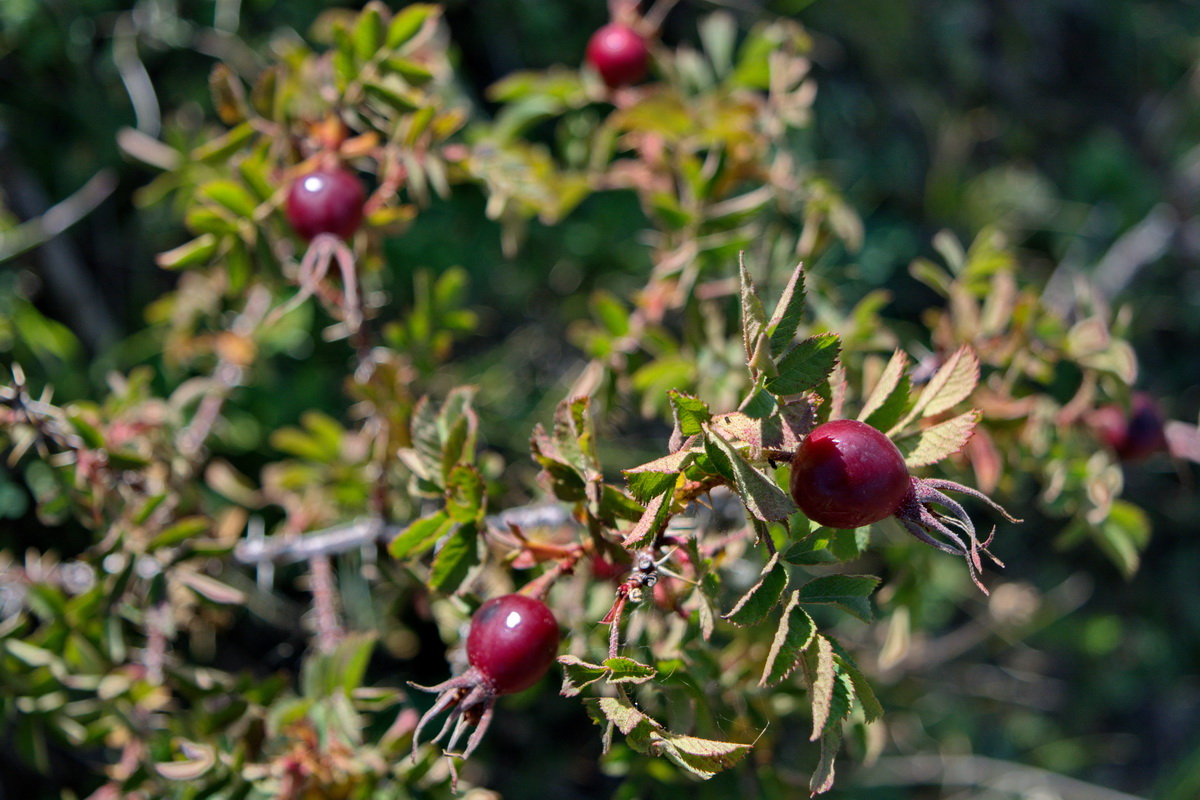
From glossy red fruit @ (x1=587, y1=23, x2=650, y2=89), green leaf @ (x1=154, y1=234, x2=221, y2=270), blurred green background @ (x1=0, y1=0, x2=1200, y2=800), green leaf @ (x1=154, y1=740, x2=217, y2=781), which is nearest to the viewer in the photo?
green leaf @ (x1=154, y1=740, x2=217, y2=781)

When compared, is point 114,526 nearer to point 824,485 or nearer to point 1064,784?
point 824,485

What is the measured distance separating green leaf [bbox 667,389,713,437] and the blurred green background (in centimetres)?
130

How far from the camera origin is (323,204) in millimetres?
1289

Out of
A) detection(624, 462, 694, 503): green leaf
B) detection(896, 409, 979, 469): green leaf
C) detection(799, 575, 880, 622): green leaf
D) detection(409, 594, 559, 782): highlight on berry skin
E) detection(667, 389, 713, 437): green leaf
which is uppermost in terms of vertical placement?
detection(667, 389, 713, 437): green leaf

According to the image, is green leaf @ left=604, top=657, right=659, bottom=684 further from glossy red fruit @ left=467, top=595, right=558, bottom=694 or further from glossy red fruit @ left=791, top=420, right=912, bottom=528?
glossy red fruit @ left=791, top=420, right=912, bottom=528

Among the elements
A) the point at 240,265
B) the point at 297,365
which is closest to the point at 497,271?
the point at 297,365

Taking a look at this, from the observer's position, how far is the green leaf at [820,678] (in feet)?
2.79

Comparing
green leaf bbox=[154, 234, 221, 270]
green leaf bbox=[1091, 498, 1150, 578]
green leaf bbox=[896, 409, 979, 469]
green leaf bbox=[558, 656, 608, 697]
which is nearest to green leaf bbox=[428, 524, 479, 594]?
green leaf bbox=[558, 656, 608, 697]

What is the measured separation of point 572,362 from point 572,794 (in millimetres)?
1221

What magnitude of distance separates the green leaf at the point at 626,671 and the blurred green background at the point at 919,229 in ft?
4.21

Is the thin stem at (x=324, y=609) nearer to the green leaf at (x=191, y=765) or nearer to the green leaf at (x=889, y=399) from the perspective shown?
the green leaf at (x=191, y=765)

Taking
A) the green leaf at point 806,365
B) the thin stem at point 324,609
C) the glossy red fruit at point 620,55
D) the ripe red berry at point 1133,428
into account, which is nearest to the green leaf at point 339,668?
the thin stem at point 324,609

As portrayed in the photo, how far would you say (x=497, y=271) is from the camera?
89.6 inches

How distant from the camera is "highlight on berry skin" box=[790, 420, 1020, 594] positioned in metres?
0.83
